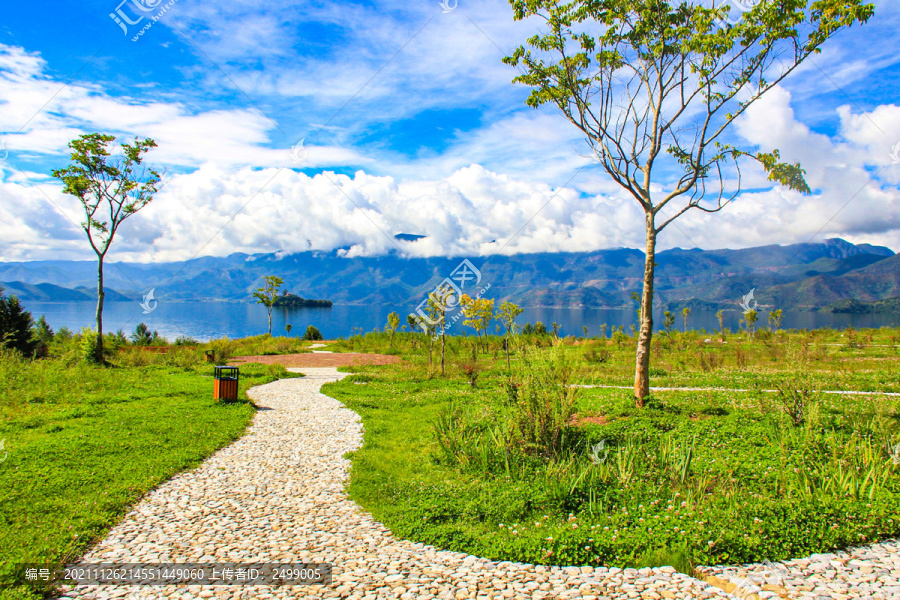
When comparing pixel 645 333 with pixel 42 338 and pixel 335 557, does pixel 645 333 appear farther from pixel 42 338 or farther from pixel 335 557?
pixel 42 338

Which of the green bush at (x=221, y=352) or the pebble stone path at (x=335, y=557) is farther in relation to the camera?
the green bush at (x=221, y=352)

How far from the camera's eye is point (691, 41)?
10.1 meters

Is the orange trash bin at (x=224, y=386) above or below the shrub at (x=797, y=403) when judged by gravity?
below

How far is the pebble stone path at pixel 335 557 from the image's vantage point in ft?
13.0

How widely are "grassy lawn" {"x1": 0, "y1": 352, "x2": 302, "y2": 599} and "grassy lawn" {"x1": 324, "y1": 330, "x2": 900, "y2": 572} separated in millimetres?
3150

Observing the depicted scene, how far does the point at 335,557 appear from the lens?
4.68 metres

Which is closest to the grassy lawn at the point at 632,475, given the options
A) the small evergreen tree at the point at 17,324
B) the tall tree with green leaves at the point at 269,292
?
the small evergreen tree at the point at 17,324

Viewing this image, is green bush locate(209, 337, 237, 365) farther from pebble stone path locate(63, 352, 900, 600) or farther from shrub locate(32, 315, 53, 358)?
pebble stone path locate(63, 352, 900, 600)

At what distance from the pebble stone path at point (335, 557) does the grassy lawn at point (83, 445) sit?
410mm

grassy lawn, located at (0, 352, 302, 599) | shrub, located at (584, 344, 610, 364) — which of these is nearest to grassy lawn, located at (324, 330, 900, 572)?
grassy lawn, located at (0, 352, 302, 599)

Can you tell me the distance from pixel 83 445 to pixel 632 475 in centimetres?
921

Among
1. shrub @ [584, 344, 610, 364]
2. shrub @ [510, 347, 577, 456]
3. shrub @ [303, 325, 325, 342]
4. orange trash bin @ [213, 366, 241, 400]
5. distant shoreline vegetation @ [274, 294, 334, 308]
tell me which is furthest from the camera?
distant shoreline vegetation @ [274, 294, 334, 308]

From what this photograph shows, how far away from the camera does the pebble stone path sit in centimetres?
396

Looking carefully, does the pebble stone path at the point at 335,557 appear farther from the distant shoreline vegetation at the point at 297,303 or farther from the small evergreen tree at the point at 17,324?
the distant shoreline vegetation at the point at 297,303
